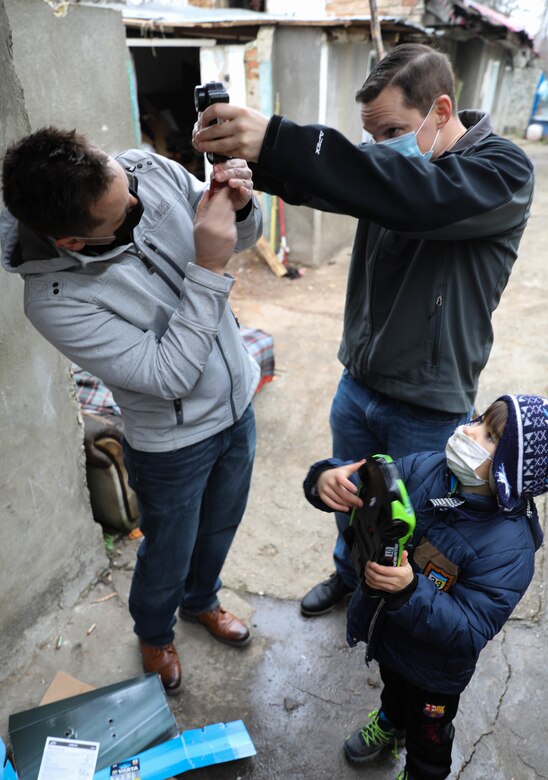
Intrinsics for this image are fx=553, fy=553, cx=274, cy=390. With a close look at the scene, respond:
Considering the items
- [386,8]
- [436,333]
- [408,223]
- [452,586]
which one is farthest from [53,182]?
[386,8]

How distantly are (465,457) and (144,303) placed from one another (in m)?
1.00

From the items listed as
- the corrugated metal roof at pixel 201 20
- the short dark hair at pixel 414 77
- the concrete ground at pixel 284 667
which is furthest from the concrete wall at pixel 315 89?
the short dark hair at pixel 414 77

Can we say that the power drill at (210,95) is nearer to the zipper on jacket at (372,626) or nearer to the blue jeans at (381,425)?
the blue jeans at (381,425)

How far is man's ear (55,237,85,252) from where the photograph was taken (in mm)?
1424

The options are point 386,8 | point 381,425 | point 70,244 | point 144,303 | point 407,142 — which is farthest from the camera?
point 386,8

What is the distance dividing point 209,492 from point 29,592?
100cm

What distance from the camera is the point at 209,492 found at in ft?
7.04

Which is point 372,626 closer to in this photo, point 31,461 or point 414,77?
point 31,461

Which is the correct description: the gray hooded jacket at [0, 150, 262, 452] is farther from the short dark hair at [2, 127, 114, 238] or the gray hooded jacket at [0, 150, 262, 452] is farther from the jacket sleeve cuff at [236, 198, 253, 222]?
the short dark hair at [2, 127, 114, 238]

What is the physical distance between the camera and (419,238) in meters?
1.65

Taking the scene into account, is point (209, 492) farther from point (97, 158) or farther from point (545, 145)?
point (545, 145)

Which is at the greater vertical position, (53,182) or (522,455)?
(53,182)

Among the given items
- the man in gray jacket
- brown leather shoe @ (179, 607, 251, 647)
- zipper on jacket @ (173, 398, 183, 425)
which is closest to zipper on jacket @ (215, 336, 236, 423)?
the man in gray jacket

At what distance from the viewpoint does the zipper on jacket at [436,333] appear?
1.81 metres
